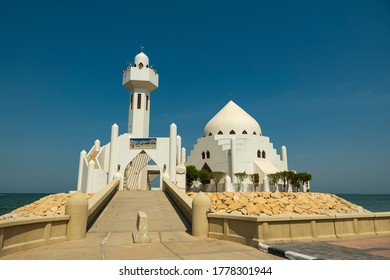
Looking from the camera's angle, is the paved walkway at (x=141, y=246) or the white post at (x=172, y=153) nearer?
the paved walkway at (x=141, y=246)

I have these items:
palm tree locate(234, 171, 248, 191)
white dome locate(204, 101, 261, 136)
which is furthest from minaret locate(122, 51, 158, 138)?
white dome locate(204, 101, 261, 136)

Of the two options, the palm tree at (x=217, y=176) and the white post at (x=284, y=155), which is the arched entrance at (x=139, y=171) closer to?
the palm tree at (x=217, y=176)

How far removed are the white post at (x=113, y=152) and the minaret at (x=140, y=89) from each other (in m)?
3.35

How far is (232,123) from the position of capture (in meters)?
40.2

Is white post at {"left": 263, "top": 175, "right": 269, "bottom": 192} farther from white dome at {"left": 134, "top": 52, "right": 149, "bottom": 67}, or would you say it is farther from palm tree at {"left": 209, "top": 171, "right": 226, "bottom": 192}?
white dome at {"left": 134, "top": 52, "right": 149, "bottom": 67}

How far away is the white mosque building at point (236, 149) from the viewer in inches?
1328

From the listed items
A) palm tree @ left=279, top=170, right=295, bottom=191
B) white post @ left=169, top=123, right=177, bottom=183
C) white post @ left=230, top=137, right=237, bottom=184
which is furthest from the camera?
white post @ left=230, top=137, right=237, bottom=184

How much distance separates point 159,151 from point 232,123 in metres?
17.4

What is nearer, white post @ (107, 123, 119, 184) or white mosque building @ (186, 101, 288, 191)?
white post @ (107, 123, 119, 184)

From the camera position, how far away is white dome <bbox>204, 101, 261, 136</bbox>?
39.9 metres

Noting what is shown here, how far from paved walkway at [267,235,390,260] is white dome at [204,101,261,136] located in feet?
104

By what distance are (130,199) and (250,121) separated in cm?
2812

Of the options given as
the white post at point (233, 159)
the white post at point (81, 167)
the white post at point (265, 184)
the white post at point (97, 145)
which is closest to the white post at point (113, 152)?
the white post at point (81, 167)

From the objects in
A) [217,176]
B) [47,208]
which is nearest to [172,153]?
[217,176]
